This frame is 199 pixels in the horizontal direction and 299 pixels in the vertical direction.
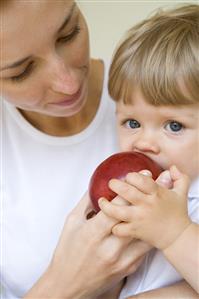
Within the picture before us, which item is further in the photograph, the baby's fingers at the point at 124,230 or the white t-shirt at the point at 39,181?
the white t-shirt at the point at 39,181

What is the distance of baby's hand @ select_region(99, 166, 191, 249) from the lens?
78 centimetres

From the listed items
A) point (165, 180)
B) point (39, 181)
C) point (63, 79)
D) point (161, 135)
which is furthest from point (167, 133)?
point (39, 181)

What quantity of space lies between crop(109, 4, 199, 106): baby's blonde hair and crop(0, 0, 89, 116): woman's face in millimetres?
83

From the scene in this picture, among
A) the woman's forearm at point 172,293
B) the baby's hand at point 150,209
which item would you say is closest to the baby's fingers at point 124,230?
the baby's hand at point 150,209

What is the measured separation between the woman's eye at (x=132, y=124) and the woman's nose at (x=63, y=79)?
4.7 inches

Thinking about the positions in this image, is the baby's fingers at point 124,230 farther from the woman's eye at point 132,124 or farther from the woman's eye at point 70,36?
the woman's eye at point 70,36

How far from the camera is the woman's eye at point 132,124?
3.15 feet

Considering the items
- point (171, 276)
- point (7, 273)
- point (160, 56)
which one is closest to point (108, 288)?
point (171, 276)

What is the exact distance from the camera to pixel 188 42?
94cm

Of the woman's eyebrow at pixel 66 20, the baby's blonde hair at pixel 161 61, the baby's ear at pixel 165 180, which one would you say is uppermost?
the woman's eyebrow at pixel 66 20

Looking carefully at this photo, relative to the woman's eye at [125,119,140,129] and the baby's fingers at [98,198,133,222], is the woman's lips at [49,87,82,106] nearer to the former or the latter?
the woman's eye at [125,119,140,129]

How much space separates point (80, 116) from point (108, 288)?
15.2 inches

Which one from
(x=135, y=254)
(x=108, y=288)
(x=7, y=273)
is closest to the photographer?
(x=135, y=254)

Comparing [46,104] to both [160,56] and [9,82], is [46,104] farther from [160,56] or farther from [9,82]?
[160,56]
